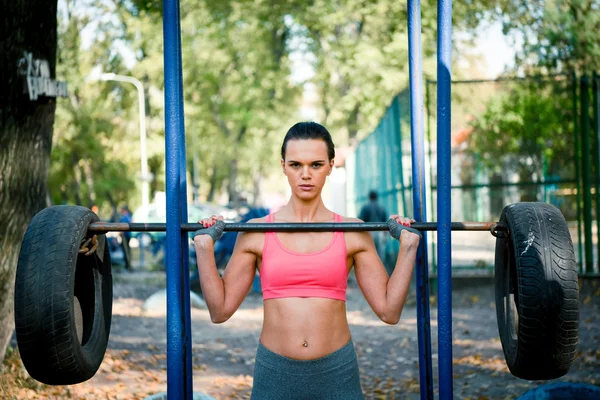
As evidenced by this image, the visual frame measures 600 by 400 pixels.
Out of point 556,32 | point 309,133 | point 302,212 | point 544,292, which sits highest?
point 556,32

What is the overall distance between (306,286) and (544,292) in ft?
2.86

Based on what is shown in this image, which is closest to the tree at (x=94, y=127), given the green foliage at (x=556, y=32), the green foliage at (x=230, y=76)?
the green foliage at (x=230, y=76)

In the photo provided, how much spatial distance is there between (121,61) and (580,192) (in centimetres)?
1857

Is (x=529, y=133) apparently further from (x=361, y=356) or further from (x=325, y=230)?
(x=325, y=230)

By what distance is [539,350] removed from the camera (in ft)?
9.23

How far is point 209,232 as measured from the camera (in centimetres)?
279

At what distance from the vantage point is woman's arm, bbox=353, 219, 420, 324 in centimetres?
270

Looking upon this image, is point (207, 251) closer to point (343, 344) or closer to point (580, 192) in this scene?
point (343, 344)

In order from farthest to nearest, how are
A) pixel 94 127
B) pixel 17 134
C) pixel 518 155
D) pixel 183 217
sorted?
pixel 94 127, pixel 518 155, pixel 17 134, pixel 183 217

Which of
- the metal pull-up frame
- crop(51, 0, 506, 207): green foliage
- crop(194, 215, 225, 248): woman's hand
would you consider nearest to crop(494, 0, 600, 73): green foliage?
crop(51, 0, 506, 207): green foliage

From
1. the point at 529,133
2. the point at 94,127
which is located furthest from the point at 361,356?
the point at 94,127

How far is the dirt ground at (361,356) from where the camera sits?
5.74 meters

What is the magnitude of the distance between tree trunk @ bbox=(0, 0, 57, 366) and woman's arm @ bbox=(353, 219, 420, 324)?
333 centimetres

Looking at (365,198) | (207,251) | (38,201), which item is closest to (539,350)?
(207,251)
